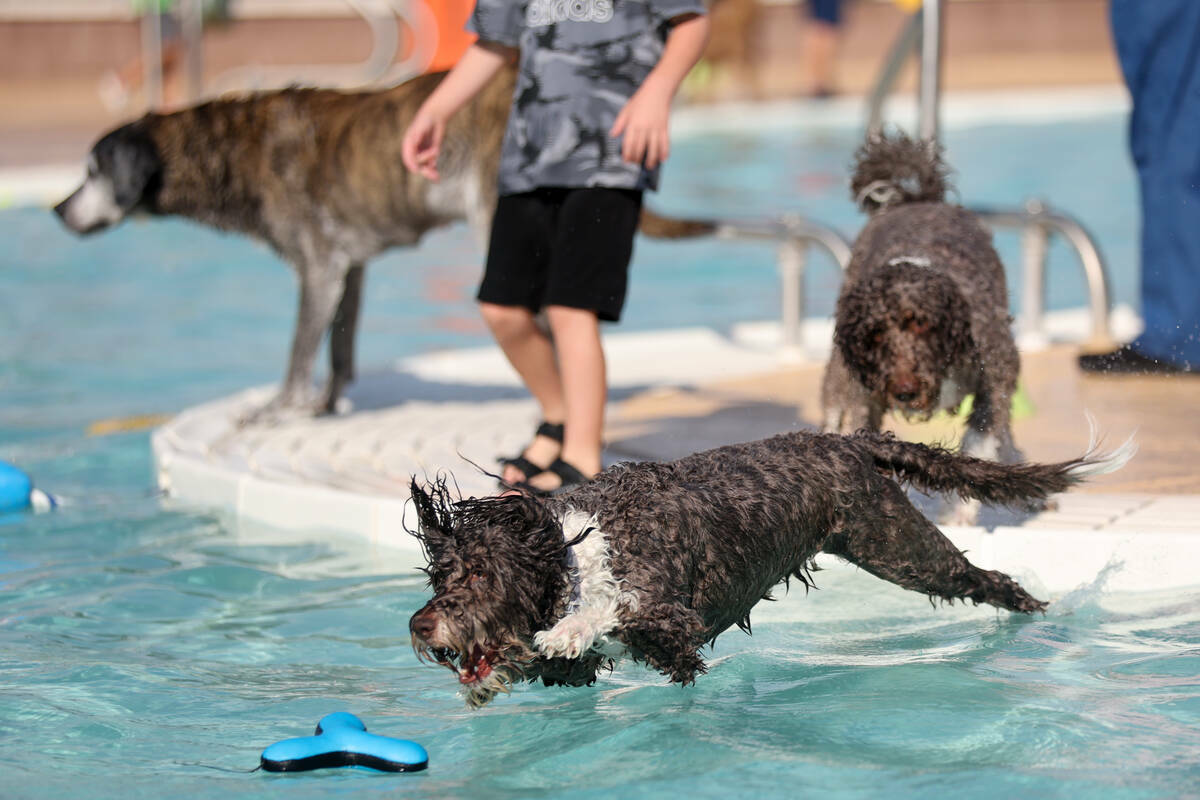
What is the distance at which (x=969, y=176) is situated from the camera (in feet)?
68.5

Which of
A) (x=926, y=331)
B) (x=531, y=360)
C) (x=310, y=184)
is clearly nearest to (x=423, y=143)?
(x=531, y=360)

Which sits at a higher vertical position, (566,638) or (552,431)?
(566,638)

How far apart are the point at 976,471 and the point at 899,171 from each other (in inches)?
85.7

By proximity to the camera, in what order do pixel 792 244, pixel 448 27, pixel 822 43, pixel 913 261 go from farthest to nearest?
pixel 822 43
pixel 448 27
pixel 792 244
pixel 913 261

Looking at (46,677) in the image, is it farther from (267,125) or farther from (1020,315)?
(1020,315)

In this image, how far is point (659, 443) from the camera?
6961 millimetres

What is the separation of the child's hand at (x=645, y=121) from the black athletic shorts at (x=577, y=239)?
370 mm

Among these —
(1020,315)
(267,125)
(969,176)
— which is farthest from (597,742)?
(969,176)

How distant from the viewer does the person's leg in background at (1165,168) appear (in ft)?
26.5

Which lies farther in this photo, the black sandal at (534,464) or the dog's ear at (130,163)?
the dog's ear at (130,163)

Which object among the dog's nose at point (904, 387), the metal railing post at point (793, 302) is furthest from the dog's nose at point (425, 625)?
the metal railing post at point (793, 302)

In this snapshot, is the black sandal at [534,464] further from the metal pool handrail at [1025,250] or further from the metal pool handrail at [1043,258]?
the metal pool handrail at [1043,258]

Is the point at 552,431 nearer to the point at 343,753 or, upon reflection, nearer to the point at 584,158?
the point at 584,158

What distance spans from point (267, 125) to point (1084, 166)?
53.1 feet
